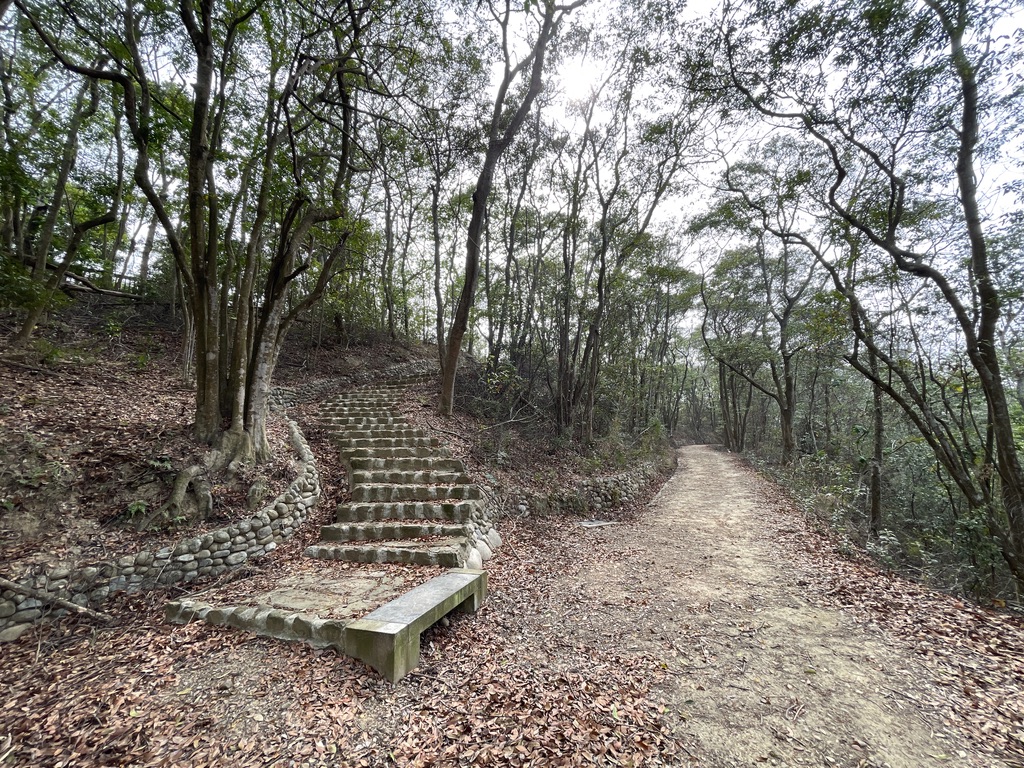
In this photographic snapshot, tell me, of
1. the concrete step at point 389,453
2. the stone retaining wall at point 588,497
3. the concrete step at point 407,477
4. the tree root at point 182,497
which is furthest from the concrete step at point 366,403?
the tree root at point 182,497

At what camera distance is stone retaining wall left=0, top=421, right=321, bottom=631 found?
324cm

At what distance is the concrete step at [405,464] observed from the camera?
6.62m

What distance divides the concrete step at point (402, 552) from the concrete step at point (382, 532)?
18 centimetres

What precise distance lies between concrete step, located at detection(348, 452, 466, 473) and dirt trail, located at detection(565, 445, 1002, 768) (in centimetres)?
282

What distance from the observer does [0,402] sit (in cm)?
479

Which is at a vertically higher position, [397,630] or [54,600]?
[397,630]

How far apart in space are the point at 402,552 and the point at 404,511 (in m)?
0.96

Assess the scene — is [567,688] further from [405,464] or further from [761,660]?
[405,464]

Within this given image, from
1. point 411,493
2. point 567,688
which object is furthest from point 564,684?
point 411,493

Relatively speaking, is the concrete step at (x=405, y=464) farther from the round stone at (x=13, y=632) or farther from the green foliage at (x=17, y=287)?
the green foliage at (x=17, y=287)

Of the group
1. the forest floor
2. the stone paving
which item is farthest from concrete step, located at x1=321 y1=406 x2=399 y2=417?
the forest floor

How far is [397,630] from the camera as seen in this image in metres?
2.69

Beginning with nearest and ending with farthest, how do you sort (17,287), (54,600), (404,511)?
(54,600), (404,511), (17,287)

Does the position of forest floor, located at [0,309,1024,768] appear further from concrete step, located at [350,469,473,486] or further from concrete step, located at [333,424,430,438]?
concrete step, located at [333,424,430,438]
